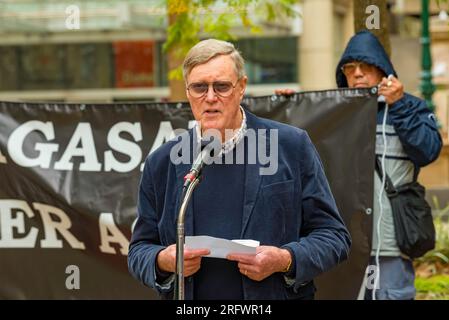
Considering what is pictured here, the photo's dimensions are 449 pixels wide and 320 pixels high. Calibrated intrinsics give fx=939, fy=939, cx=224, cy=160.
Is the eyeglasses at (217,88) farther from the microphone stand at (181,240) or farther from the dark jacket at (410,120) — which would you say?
the dark jacket at (410,120)

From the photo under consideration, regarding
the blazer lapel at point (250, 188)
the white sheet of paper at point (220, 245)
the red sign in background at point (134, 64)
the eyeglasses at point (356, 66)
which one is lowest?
the red sign in background at point (134, 64)

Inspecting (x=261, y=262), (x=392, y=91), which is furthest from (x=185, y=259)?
(x=392, y=91)

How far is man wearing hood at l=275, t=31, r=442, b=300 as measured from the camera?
18.0ft

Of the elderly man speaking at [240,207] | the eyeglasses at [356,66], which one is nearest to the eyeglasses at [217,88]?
the elderly man speaking at [240,207]

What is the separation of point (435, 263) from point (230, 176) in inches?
212

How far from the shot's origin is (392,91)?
5.61m

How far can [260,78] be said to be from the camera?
2580 cm

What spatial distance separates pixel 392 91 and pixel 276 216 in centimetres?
217

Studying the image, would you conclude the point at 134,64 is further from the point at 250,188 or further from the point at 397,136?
the point at 250,188

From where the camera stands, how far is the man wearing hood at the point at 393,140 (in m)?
5.48

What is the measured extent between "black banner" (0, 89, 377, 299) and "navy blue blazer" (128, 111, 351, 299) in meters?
2.45

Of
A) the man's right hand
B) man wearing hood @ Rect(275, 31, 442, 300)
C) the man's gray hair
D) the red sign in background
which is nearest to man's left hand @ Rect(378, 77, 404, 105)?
man wearing hood @ Rect(275, 31, 442, 300)

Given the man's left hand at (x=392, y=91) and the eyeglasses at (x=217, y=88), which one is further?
the man's left hand at (x=392, y=91)
